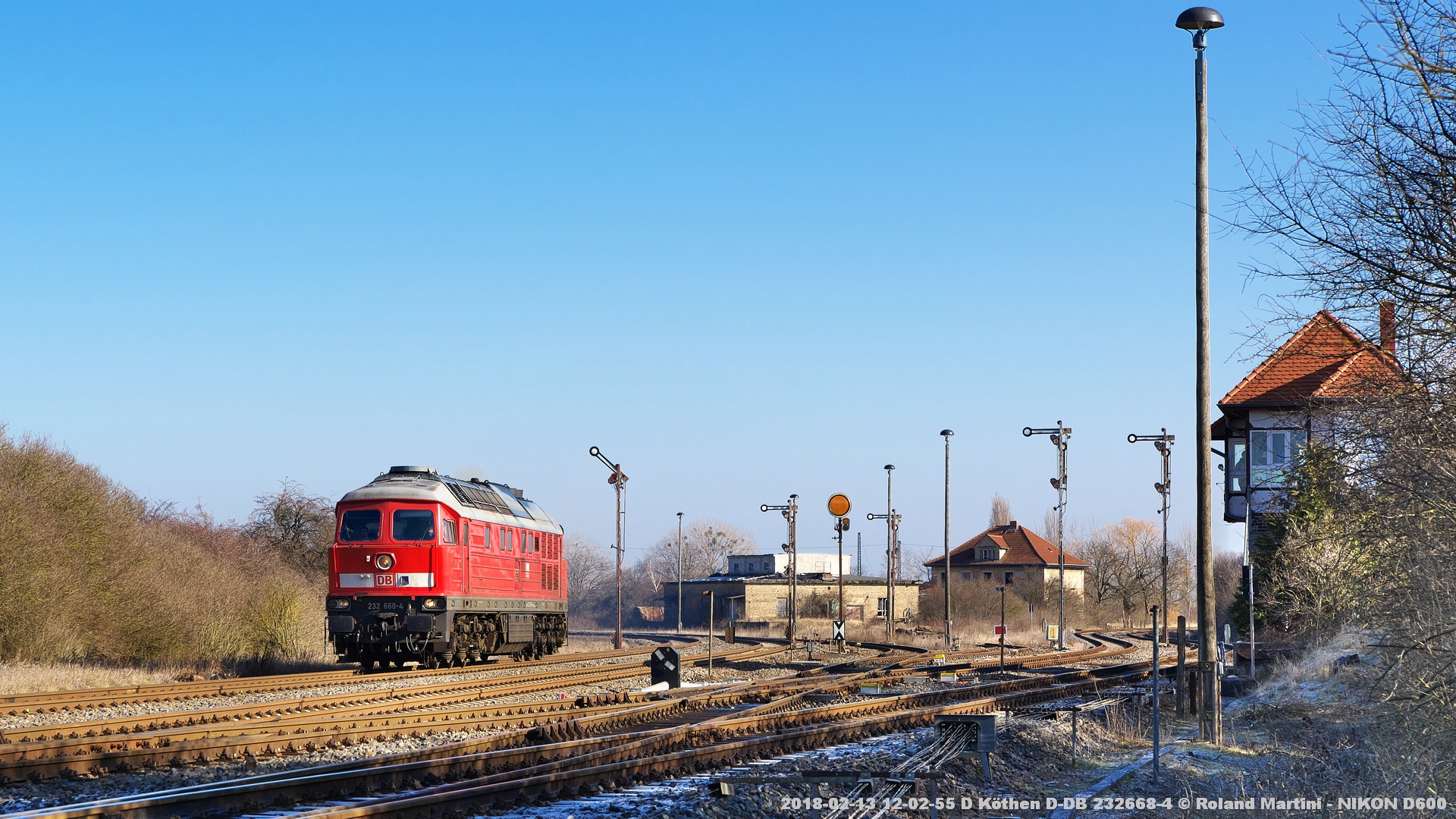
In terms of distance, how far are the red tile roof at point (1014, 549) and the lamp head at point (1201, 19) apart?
7479cm

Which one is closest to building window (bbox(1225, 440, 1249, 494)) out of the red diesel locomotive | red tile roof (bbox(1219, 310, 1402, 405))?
the red diesel locomotive

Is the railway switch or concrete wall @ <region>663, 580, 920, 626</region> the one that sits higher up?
the railway switch

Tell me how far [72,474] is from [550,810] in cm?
2210

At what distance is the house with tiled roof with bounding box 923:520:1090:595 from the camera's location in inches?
3423

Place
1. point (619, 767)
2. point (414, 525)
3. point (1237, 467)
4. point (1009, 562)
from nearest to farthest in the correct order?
point (619, 767), point (414, 525), point (1237, 467), point (1009, 562)

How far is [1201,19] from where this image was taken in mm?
15922

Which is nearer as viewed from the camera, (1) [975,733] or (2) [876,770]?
(2) [876,770]

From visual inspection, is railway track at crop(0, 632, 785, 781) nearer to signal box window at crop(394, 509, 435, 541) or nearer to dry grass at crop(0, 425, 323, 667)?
signal box window at crop(394, 509, 435, 541)

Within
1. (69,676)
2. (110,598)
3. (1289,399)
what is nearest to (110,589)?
(110,598)

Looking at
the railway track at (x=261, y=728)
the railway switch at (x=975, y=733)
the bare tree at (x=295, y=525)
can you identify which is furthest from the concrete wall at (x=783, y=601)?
the railway switch at (x=975, y=733)

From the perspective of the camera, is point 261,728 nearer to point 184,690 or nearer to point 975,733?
point 184,690

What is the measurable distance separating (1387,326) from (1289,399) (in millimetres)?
25308

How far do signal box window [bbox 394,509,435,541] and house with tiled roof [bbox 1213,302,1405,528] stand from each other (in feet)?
48.6

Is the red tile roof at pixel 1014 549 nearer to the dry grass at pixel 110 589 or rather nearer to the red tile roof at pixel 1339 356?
the dry grass at pixel 110 589
